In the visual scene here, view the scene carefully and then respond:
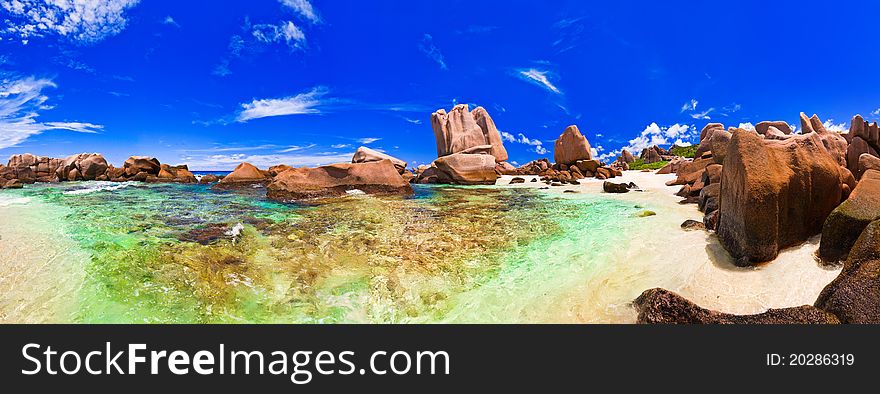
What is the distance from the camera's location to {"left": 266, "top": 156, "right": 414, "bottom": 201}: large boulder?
1700 centimetres

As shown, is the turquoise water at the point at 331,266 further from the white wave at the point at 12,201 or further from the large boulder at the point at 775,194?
the white wave at the point at 12,201

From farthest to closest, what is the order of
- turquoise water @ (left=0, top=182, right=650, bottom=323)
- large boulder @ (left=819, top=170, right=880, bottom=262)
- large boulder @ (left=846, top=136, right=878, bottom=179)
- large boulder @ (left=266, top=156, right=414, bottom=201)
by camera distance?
large boulder @ (left=266, top=156, right=414, bottom=201) → large boulder @ (left=846, top=136, right=878, bottom=179) → large boulder @ (left=819, top=170, right=880, bottom=262) → turquoise water @ (left=0, top=182, right=650, bottom=323)

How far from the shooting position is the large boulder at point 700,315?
3115 mm

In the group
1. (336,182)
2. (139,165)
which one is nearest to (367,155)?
(336,182)

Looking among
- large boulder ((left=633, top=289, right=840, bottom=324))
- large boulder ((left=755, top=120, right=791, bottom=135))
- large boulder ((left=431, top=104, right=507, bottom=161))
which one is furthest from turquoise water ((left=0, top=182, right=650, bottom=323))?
large boulder ((left=431, top=104, right=507, bottom=161))

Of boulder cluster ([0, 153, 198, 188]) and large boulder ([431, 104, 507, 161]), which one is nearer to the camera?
boulder cluster ([0, 153, 198, 188])

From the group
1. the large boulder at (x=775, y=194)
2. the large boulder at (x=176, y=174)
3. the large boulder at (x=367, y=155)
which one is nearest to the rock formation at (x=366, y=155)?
the large boulder at (x=367, y=155)

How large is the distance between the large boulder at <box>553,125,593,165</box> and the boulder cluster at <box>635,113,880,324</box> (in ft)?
112

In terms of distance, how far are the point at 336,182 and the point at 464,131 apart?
34.7 meters

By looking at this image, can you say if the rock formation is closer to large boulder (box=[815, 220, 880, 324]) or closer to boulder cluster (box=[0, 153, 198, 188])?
boulder cluster (box=[0, 153, 198, 188])

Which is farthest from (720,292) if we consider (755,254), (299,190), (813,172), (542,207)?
(299,190)

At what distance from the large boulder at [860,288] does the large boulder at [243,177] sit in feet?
97.8

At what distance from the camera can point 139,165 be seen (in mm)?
39938

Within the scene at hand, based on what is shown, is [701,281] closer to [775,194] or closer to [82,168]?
[775,194]
